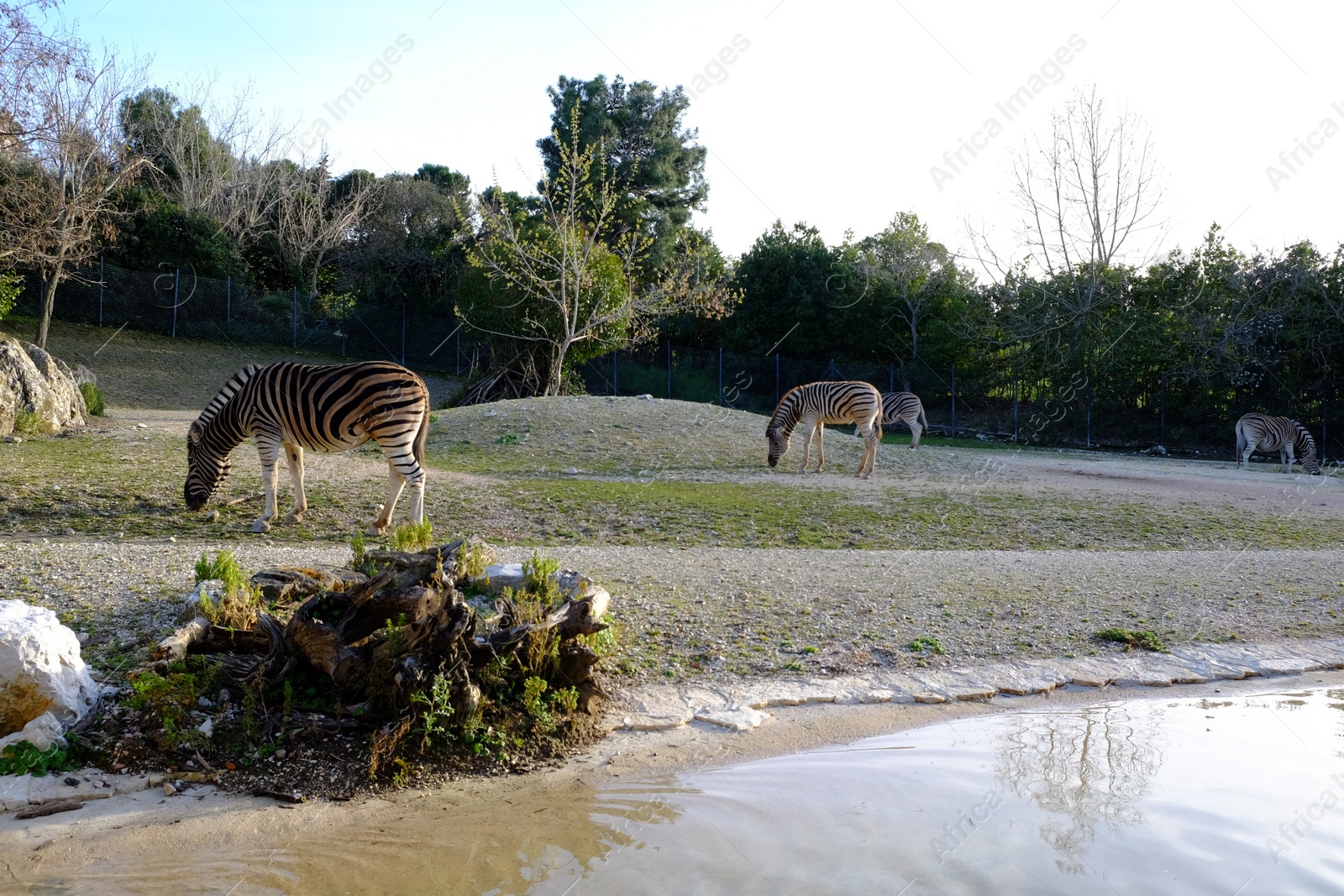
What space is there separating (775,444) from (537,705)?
13.1m

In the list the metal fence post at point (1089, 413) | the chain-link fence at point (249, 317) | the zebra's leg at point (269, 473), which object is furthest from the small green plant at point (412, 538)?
the metal fence post at point (1089, 413)

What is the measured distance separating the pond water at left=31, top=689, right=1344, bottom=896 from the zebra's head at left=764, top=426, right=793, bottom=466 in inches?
482

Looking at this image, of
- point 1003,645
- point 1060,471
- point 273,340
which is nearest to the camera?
point 1003,645

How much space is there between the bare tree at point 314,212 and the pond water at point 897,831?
3912cm

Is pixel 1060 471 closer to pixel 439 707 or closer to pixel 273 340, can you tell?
pixel 439 707

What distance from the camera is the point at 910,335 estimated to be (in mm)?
37594

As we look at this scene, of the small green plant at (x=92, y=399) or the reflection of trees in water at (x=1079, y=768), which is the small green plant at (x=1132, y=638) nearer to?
the reflection of trees in water at (x=1079, y=768)

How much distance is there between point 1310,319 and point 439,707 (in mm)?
30959

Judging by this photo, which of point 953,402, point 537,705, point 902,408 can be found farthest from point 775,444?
point 953,402

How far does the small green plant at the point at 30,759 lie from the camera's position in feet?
14.6

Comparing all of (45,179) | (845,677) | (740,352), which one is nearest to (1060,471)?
(845,677)

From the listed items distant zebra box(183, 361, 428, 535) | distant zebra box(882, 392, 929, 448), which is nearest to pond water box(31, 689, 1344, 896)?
distant zebra box(183, 361, 428, 535)

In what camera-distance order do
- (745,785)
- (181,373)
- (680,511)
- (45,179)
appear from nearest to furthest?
(745,785) → (680,511) → (45,179) → (181,373)

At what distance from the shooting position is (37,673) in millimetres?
4684
